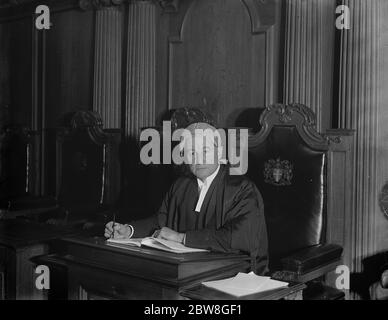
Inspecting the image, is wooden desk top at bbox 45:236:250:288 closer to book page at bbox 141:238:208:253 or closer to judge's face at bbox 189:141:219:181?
book page at bbox 141:238:208:253

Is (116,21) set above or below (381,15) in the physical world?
above

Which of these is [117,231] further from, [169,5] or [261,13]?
[169,5]

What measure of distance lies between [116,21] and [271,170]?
2274 mm

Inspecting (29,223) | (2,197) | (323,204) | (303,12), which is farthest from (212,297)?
(2,197)

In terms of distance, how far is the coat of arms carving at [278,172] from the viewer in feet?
9.92

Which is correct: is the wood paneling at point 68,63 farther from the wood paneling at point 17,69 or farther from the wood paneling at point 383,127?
the wood paneling at point 383,127

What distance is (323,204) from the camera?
2.89 m

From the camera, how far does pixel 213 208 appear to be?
277 centimetres

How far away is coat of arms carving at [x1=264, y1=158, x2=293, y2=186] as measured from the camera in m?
3.02

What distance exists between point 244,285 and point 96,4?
343 centimetres

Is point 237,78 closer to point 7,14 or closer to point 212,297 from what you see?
point 212,297

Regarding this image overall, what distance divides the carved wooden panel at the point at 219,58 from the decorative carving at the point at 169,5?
7cm

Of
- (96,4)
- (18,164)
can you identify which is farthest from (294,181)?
(18,164)
